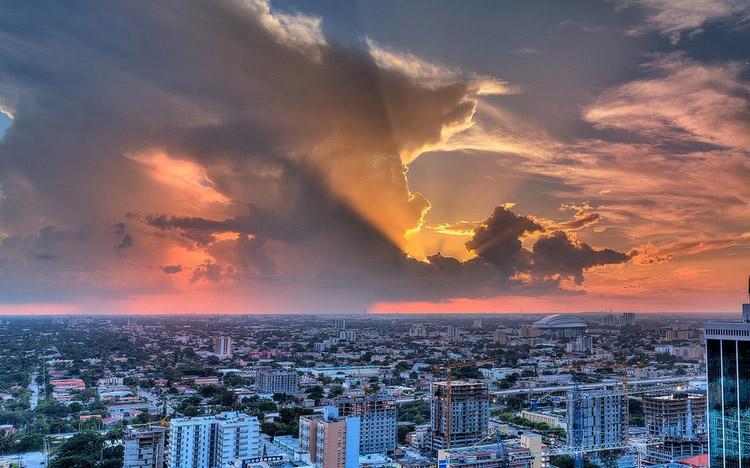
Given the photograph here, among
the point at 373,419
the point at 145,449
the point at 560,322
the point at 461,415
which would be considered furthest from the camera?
the point at 560,322

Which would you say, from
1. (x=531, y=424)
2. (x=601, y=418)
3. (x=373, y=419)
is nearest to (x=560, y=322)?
(x=531, y=424)

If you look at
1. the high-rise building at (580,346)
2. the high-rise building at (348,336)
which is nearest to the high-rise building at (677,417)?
the high-rise building at (580,346)

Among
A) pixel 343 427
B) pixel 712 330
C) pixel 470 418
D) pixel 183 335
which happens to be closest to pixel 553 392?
pixel 470 418

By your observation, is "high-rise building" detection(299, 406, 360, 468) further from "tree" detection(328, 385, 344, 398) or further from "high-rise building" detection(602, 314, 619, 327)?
"high-rise building" detection(602, 314, 619, 327)

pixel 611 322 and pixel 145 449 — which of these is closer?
pixel 145 449

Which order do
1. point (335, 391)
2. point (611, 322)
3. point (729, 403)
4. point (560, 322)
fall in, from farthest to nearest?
point (611, 322) < point (560, 322) < point (335, 391) < point (729, 403)

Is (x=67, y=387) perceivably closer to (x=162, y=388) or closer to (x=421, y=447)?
(x=162, y=388)

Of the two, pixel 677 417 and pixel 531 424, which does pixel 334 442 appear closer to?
pixel 531 424
